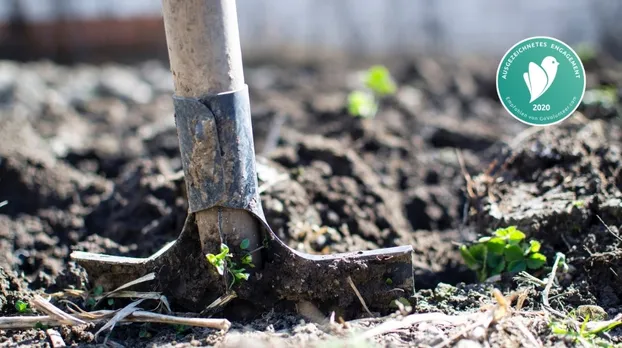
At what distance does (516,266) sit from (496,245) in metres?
0.10

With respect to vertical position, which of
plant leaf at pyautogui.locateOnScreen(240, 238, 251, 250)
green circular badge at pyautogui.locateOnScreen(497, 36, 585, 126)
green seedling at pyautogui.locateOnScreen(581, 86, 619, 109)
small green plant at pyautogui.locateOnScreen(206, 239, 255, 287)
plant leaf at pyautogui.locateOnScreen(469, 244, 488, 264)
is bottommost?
plant leaf at pyautogui.locateOnScreen(469, 244, 488, 264)

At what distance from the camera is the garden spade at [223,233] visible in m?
1.99

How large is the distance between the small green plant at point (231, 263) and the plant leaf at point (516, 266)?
0.94 meters

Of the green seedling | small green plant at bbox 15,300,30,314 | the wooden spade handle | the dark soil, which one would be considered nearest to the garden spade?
the wooden spade handle

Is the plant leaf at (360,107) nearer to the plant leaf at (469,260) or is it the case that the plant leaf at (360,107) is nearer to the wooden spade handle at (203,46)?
the plant leaf at (469,260)

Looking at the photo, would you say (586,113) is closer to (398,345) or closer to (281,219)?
A: (281,219)

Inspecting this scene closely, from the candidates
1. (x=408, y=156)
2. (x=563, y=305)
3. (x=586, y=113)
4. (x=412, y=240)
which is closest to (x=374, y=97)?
(x=408, y=156)

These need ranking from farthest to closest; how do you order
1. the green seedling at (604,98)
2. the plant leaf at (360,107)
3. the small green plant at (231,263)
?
the plant leaf at (360,107) → the green seedling at (604,98) → the small green plant at (231,263)

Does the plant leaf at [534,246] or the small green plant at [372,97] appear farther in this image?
the small green plant at [372,97]

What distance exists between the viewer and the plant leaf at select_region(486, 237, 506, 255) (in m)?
2.39

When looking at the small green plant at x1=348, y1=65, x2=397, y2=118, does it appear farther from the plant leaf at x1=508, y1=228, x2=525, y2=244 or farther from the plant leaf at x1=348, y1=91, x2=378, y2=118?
the plant leaf at x1=508, y1=228, x2=525, y2=244

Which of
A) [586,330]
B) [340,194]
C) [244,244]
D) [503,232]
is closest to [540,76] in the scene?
[503,232]

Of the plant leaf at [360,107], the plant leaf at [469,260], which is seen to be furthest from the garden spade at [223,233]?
the plant leaf at [360,107]

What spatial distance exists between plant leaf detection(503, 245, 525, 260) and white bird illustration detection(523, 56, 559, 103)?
0.56 meters
